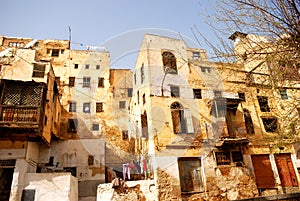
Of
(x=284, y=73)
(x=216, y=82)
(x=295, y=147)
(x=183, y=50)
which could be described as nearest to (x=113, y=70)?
(x=183, y=50)

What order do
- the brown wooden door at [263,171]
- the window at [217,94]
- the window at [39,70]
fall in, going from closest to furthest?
the brown wooden door at [263,171] < the window at [39,70] < the window at [217,94]

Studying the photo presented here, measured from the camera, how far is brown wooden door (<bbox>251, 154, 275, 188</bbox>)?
1538cm

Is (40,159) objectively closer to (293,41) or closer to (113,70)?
(113,70)

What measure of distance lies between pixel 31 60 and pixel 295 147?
2290 centimetres

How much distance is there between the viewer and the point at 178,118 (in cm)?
1617

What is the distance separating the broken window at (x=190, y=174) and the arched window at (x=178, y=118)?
2.16 meters

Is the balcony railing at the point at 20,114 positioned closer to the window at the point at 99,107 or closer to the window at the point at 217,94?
the window at the point at 99,107

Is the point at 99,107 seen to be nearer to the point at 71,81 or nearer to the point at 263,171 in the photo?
the point at 71,81

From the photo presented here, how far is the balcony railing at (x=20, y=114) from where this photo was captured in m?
12.9

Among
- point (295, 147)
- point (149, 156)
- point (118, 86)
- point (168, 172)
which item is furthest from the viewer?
point (118, 86)

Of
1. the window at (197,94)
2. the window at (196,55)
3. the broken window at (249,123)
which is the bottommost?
the broken window at (249,123)

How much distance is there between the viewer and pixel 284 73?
5324 millimetres

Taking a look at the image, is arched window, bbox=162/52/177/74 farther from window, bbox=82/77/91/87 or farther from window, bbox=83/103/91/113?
window, bbox=82/77/91/87

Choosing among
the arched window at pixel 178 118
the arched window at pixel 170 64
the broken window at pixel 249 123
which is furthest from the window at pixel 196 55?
the arched window at pixel 178 118
